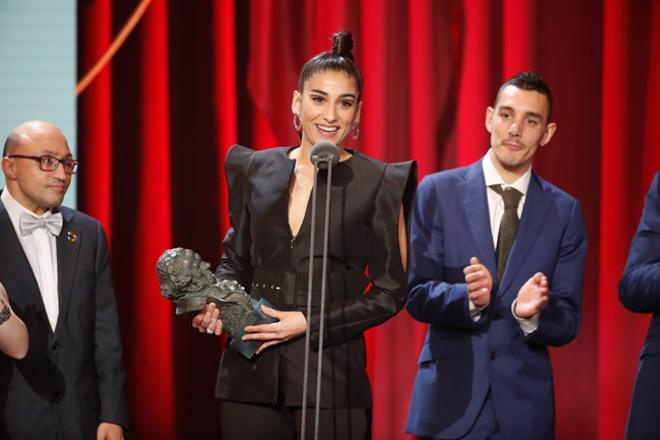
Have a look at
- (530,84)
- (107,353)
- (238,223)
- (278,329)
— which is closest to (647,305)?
(530,84)

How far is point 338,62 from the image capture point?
2.74 metres

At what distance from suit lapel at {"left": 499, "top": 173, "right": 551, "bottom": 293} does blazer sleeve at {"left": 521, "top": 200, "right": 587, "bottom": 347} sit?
106 mm

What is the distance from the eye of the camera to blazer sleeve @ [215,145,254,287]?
108 inches

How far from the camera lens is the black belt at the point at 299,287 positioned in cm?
261


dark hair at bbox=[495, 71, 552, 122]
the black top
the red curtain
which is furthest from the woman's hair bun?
the red curtain

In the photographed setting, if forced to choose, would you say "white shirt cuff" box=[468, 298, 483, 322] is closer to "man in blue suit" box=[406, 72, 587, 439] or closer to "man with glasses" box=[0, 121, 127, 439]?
"man in blue suit" box=[406, 72, 587, 439]

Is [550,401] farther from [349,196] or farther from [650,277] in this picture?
[349,196]

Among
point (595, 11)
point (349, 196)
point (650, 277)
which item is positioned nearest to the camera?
point (349, 196)

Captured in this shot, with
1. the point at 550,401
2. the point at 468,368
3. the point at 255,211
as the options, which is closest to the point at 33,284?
the point at 255,211

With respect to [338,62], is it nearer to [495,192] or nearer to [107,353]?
[495,192]

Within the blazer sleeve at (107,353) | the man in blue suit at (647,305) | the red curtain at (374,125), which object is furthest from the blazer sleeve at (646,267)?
the blazer sleeve at (107,353)

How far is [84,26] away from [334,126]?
227 cm

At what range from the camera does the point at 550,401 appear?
2898 millimetres

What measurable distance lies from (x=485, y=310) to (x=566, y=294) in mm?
288
